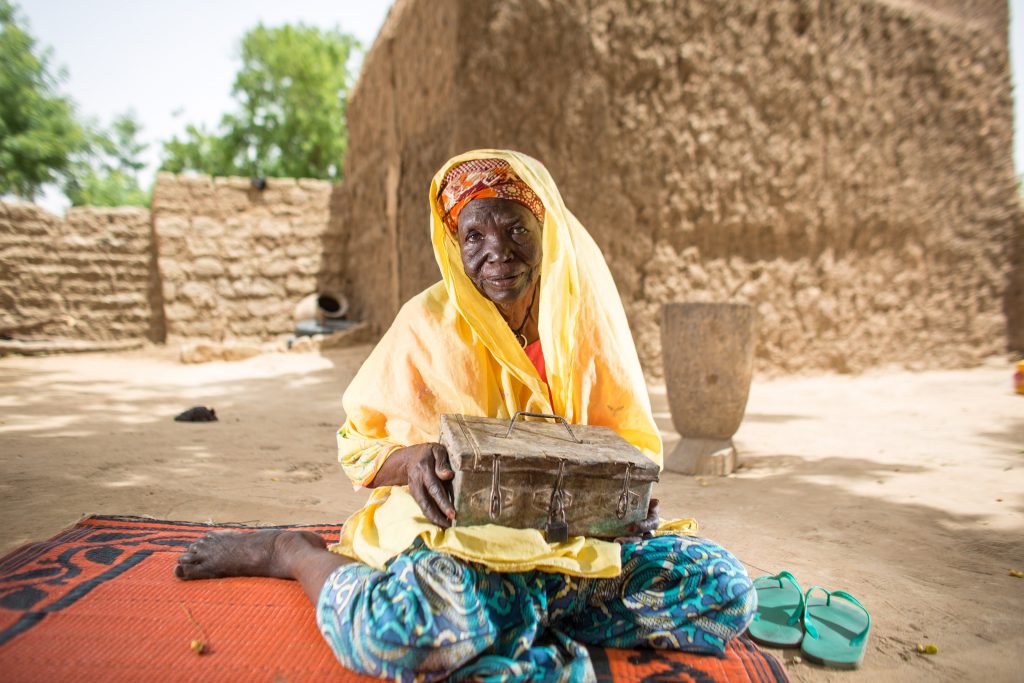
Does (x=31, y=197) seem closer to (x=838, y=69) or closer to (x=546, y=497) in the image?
(x=838, y=69)

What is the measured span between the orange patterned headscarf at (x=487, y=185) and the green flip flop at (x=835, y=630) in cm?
135

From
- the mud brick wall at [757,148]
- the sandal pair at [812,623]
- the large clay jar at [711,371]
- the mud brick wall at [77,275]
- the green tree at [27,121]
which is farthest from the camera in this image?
the green tree at [27,121]

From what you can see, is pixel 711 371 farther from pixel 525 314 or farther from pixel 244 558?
pixel 244 558

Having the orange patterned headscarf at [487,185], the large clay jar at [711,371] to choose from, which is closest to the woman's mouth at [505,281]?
the orange patterned headscarf at [487,185]

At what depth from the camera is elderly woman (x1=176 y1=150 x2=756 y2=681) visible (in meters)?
1.40

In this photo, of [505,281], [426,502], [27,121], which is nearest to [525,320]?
[505,281]

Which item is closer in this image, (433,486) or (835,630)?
(433,486)

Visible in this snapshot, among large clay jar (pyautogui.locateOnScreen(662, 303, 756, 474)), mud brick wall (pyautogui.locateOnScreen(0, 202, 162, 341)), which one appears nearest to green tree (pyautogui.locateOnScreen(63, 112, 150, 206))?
mud brick wall (pyautogui.locateOnScreen(0, 202, 162, 341))

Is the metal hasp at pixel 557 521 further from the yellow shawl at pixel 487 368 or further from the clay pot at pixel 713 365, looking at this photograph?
the clay pot at pixel 713 365

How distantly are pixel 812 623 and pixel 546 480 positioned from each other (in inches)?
37.8

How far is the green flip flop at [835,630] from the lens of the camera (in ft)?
5.51

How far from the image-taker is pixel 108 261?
8.89 metres

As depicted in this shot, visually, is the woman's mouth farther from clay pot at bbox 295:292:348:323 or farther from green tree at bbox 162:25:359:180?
green tree at bbox 162:25:359:180

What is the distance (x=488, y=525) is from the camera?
1.48 meters
